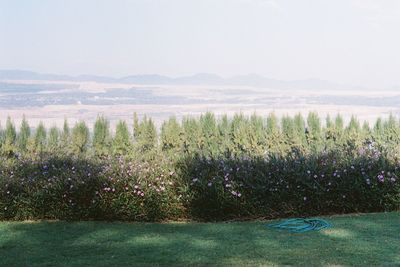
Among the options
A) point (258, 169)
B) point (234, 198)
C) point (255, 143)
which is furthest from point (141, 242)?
point (255, 143)

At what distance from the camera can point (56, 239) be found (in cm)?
668

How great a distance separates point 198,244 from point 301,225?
1.51 metres

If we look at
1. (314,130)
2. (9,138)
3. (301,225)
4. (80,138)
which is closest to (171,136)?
(80,138)

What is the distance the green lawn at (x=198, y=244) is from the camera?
549cm

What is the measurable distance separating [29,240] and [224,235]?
7.42 ft

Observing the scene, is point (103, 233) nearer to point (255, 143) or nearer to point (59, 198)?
point (59, 198)

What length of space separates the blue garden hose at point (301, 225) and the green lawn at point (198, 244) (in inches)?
6.0

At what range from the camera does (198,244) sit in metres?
6.16

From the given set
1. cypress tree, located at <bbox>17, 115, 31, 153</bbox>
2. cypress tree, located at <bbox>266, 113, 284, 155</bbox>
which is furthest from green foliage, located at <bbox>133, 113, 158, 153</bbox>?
cypress tree, located at <bbox>266, 113, 284, 155</bbox>

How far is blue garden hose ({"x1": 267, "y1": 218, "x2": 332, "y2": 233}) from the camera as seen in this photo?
22.3ft

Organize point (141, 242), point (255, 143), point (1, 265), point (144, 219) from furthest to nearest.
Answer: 1. point (255, 143)
2. point (144, 219)
3. point (141, 242)
4. point (1, 265)

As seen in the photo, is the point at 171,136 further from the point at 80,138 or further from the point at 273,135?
the point at 273,135

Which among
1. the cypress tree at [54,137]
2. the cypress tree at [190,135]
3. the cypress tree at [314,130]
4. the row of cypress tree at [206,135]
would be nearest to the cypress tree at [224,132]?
the row of cypress tree at [206,135]

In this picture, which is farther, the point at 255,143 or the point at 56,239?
the point at 255,143
